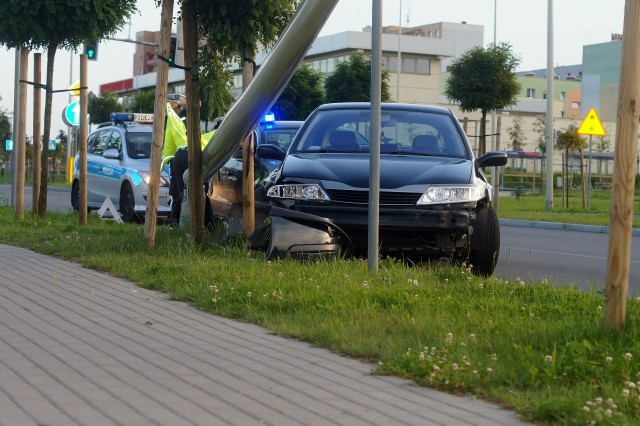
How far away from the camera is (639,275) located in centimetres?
1316

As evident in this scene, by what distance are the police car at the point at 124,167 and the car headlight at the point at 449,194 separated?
416 inches

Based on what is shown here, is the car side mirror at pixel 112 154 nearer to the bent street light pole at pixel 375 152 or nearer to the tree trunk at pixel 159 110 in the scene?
the tree trunk at pixel 159 110

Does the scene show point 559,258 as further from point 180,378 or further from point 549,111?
point 549,111

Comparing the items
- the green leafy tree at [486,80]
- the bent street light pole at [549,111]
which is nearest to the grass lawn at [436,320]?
the bent street light pole at [549,111]

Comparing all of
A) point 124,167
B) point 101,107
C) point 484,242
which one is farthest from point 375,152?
point 101,107

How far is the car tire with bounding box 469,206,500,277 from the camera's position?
10.9m

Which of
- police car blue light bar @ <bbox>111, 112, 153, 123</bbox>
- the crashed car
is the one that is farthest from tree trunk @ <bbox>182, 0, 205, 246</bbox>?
police car blue light bar @ <bbox>111, 112, 153, 123</bbox>

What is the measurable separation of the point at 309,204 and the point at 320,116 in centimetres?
210

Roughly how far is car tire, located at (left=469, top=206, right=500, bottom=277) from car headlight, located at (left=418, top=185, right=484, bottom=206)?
23 centimetres

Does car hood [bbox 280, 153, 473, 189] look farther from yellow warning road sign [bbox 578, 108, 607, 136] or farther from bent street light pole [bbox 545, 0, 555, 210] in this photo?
bent street light pole [bbox 545, 0, 555, 210]

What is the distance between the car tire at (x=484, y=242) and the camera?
35.9 ft

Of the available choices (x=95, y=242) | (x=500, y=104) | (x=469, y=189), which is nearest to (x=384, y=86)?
(x=500, y=104)

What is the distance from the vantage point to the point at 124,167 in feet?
70.9

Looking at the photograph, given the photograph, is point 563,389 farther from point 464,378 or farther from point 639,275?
point 639,275
